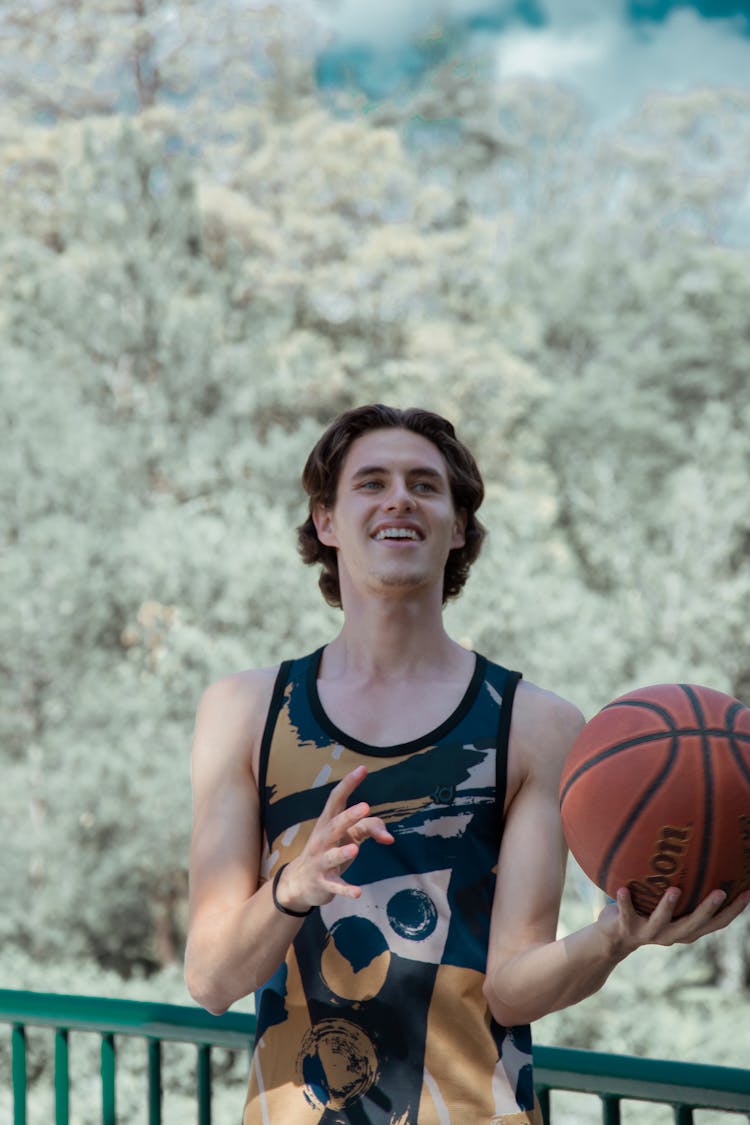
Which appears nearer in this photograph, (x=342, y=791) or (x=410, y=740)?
(x=342, y=791)

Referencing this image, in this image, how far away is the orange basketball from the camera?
1.25 meters

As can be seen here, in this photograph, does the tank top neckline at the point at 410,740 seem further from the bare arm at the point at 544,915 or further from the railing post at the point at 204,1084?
the railing post at the point at 204,1084

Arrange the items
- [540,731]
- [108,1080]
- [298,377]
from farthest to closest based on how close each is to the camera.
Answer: [298,377]
[108,1080]
[540,731]

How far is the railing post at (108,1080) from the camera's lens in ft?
7.13

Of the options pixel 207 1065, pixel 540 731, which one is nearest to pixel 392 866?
pixel 540 731

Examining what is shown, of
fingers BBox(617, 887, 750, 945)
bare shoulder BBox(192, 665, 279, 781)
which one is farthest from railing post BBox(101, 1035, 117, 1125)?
fingers BBox(617, 887, 750, 945)

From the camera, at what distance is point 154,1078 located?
Answer: 2.18 metres

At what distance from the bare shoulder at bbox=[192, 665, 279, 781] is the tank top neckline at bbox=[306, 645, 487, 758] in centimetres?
6

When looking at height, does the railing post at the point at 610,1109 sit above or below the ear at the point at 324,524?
below

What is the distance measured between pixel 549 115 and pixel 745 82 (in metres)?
3.62

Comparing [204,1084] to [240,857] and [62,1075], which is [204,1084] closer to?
[62,1075]

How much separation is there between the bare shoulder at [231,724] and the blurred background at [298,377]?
9.96 meters

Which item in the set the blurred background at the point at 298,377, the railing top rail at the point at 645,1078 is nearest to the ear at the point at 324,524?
the railing top rail at the point at 645,1078

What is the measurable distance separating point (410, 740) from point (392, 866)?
0.14 m
